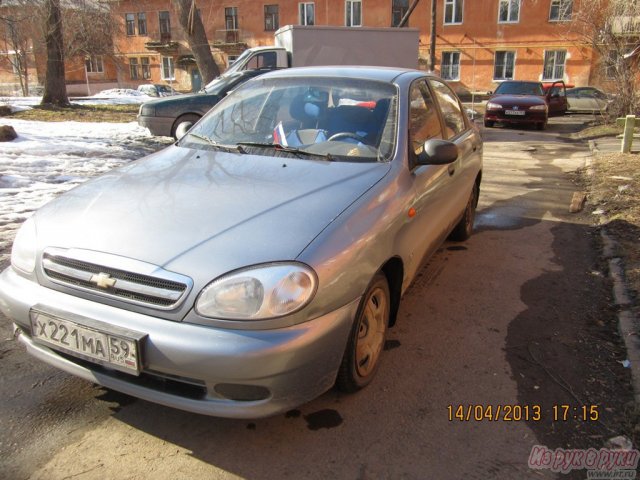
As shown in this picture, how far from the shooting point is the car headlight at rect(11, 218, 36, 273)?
2.40 metres

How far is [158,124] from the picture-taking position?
10414 millimetres

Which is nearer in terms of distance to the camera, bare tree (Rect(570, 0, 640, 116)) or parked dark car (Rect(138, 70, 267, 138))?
parked dark car (Rect(138, 70, 267, 138))

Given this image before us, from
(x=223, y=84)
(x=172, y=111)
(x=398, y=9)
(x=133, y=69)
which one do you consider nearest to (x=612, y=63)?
(x=223, y=84)

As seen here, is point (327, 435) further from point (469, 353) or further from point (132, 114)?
point (132, 114)

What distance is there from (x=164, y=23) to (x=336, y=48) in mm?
33086

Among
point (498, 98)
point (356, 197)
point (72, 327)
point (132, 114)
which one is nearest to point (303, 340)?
point (356, 197)

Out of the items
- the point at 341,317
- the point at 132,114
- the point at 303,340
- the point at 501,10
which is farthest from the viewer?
the point at 501,10

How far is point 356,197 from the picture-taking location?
256 centimetres

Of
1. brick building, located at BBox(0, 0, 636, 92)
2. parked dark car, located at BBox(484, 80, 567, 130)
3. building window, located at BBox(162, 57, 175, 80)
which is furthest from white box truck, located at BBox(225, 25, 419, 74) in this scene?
building window, located at BBox(162, 57, 175, 80)

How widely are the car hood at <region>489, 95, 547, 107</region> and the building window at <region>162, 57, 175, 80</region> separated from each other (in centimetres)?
3376

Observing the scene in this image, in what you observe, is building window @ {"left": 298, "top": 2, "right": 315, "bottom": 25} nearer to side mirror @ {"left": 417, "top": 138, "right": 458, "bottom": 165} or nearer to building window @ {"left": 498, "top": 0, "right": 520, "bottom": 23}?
building window @ {"left": 498, "top": 0, "right": 520, "bottom": 23}

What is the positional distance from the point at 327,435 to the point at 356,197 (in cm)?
117

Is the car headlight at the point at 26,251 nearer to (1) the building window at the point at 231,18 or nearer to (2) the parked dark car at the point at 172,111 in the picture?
(2) the parked dark car at the point at 172,111

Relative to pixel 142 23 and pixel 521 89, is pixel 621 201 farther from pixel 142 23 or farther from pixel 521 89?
pixel 142 23
